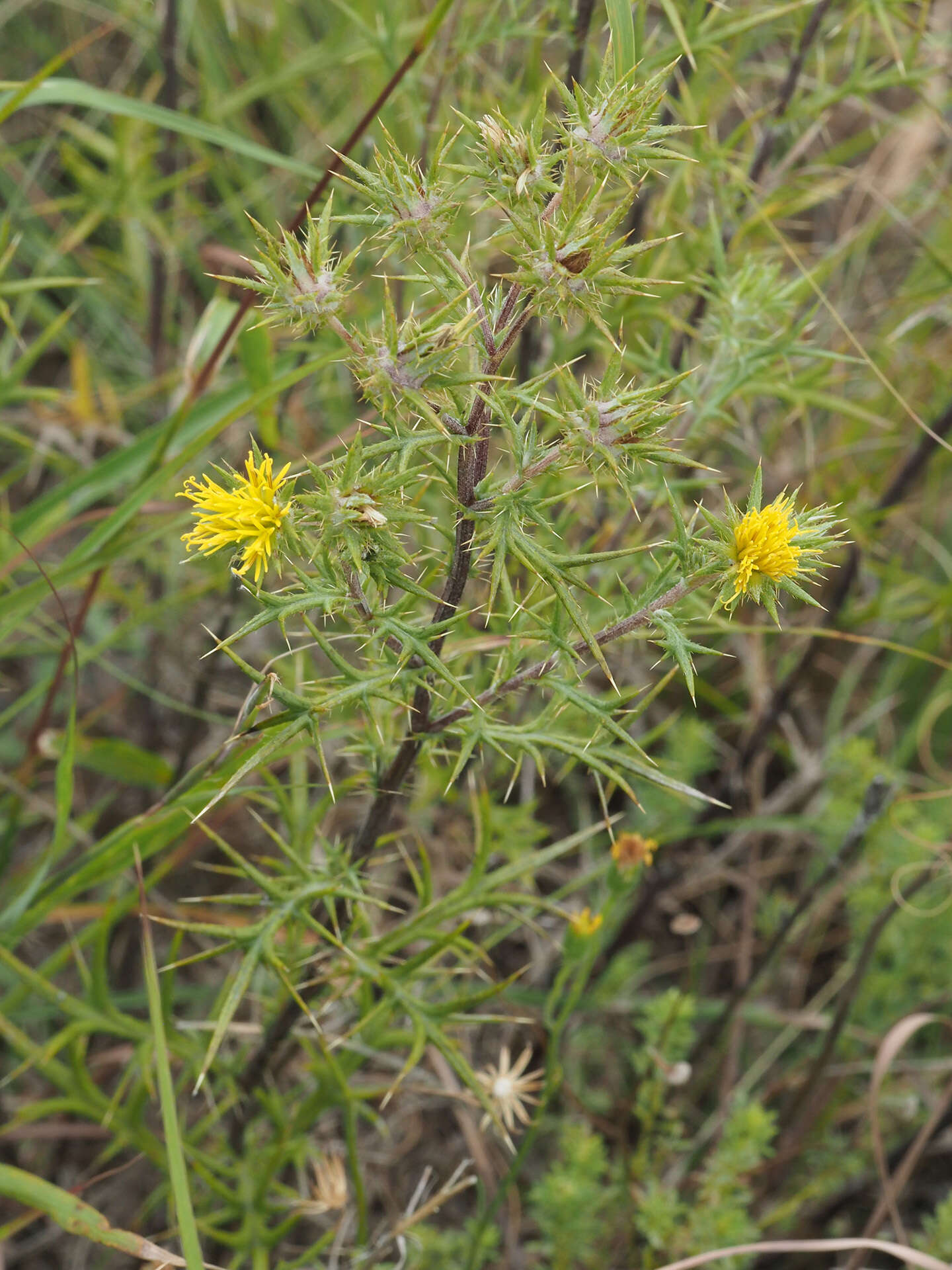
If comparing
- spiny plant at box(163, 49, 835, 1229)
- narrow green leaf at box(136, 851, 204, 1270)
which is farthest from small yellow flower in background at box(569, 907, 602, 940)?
narrow green leaf at box(136, 851, 204, 1270)

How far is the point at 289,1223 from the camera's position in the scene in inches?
70.4

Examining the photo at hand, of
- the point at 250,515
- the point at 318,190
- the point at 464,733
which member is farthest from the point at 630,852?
the point at 318,190

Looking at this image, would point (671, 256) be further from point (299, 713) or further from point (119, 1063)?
point (119, 1063)

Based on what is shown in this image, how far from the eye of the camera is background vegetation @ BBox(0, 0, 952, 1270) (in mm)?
1679

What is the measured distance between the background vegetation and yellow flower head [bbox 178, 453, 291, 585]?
8 cm

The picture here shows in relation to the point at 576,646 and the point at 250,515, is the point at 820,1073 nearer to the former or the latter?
the point at 576,646

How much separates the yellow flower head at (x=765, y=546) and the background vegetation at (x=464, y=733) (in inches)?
4.0

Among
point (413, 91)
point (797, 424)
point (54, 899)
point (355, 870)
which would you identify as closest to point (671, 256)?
point (413, 91)

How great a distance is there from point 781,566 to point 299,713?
600 millimetres

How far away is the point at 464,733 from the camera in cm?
140

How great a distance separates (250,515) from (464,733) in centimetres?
43

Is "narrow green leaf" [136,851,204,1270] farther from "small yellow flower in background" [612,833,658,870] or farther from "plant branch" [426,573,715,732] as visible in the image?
"small yellow flower in background" [612,833,658,870]

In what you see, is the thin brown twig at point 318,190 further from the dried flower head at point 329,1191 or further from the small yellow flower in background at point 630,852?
the dried flower head at point 329,1191

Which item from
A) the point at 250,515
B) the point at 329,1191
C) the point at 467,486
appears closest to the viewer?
the point at 250,515
